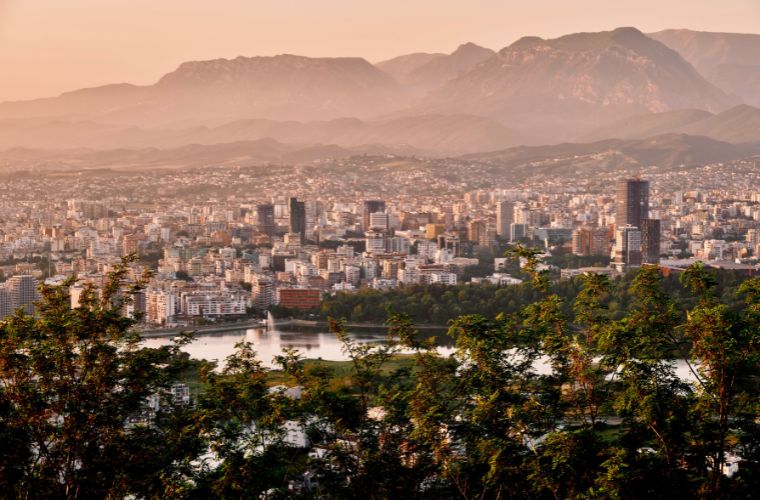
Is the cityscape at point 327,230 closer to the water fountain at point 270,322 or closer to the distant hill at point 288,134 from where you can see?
the water fountain at point 270,322

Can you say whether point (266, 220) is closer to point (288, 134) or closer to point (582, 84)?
point (288, 134)

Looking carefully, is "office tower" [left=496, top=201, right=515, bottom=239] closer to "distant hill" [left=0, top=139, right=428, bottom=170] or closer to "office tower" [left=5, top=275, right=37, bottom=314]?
"office tower" [left=5, top=275, right=37, bottom=314]

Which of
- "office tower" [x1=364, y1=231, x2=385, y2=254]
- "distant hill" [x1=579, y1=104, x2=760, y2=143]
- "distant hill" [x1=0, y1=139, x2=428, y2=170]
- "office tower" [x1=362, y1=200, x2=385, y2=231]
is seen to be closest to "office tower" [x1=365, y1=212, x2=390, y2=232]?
"office tower" [x1=362, y1=200, x2=385, y2=231]

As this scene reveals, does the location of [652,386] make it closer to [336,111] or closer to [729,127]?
[729,127]

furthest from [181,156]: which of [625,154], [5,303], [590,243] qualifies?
[5,303]

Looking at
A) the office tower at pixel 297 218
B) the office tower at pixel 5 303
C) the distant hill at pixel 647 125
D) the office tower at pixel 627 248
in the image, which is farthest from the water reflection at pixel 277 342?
the distant hill at pixel 647 125

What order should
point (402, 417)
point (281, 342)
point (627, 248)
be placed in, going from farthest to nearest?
point (627, 248), point (281, 342), point (402, 417)
